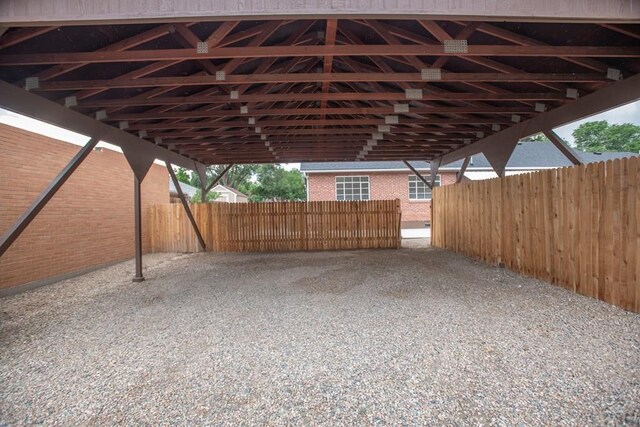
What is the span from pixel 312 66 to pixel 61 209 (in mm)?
6722

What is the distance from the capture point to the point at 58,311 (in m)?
5.28

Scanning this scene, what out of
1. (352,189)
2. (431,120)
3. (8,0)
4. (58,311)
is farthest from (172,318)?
(352,189)

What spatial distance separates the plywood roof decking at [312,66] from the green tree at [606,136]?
3869cm

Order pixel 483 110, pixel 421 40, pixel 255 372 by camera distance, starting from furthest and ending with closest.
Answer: pixel 483 110, pixel 421 40, pixel 255 372

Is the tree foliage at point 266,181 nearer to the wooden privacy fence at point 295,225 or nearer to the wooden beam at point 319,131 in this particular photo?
the wooden privacy fence at point 295,225

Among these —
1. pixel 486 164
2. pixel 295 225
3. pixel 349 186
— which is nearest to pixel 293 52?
pixel 295 225

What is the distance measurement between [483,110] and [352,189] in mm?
13206

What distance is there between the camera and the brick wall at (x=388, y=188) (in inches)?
763

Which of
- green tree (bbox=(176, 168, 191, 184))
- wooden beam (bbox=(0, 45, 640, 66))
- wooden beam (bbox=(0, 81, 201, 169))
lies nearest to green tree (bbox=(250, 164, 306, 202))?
green tree (bbox=(176, 168, 191, 184))

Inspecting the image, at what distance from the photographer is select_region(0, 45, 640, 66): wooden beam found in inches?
157

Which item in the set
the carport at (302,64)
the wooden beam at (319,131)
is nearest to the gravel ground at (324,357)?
the carport at (302,64)

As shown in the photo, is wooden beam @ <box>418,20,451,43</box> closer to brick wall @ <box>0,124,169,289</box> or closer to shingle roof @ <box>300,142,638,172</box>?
brick wall @ <box>0,124,169,289</box>

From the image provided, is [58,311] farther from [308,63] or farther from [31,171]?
[308,63]

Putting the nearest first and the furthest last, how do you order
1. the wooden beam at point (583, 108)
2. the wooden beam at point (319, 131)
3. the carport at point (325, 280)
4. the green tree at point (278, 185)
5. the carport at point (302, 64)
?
the carport at point (325, 280), the carport at point (302, 64), the wooden beam at point (583, 108), the wooden beam at point (319, 131), the green tree at point (278, 185)
